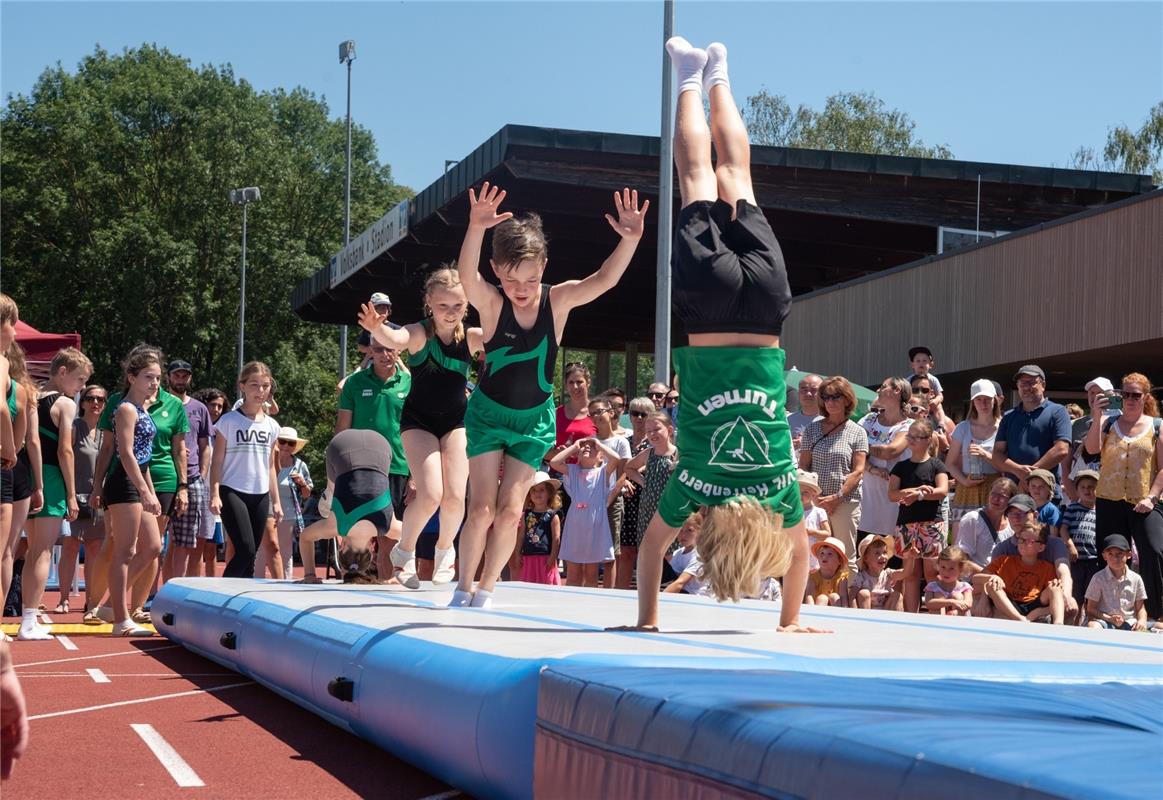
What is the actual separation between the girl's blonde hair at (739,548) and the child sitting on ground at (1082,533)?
18.6ft

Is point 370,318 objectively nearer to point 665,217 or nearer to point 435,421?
point 435,421

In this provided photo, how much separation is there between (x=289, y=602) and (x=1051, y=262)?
14992 mm

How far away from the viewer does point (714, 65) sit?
18.3ft

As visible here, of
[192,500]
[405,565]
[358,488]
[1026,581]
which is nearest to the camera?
[405,565]

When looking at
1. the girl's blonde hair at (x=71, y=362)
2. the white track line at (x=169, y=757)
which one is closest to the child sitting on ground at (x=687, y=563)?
the white track line at (x=169, y=757)

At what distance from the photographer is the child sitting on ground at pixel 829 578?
373 inches

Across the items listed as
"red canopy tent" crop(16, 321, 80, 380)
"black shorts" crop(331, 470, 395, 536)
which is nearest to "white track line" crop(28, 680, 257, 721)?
"black shorts" crop(331, 470, 395, 536)

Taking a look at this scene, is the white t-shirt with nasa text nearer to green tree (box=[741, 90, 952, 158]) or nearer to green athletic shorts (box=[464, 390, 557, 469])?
green athletic shorts (box=[464, 390, 557, 469])

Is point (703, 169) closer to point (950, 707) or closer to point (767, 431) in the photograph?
point (767, 431)

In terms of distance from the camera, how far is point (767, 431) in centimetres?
482

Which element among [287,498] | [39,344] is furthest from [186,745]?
[39,344]

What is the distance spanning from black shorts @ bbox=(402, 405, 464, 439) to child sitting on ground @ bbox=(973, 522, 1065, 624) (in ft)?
12.5

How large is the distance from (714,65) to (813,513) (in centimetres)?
491

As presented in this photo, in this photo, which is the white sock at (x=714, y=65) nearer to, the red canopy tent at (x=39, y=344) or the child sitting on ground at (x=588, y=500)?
the child sitting on ground at (x=588, y=500)
